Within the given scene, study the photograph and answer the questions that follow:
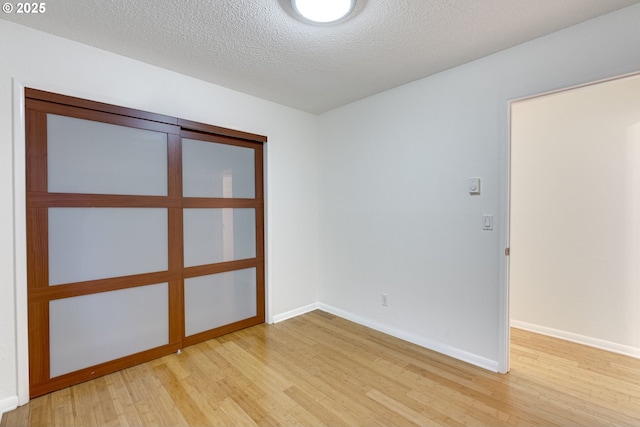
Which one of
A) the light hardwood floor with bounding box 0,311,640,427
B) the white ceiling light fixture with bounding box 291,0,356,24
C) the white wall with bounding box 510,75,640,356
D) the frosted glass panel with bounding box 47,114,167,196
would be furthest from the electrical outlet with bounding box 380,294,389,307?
the white ceiling light fixture with bounding box 291,0,356,24

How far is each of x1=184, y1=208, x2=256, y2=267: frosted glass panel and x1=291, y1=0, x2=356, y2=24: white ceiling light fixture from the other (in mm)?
1950

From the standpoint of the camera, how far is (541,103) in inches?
120

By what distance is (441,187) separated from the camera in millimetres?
2658

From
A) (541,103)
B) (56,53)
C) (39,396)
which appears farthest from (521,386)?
(56,53)

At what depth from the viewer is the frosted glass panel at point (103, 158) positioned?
2.09 metres

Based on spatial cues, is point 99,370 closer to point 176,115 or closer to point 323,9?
point 176,115

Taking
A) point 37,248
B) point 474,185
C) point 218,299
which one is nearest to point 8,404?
point 37,248

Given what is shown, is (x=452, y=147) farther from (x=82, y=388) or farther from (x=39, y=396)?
(x=39, y=396)

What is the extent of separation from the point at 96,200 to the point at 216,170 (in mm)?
1047

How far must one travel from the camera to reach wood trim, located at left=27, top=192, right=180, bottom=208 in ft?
6.61

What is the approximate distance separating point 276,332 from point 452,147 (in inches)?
101

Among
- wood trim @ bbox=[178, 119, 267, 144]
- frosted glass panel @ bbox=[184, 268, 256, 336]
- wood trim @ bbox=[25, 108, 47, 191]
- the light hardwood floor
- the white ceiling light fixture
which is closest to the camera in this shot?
the white ceiling light fixture

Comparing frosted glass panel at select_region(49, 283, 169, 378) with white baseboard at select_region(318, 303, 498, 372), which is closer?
frosted glass panel at select_region(49, 283, 169, 378)

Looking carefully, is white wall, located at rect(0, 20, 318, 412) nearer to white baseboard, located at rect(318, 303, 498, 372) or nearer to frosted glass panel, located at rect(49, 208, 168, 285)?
frosted glass panel, located at rect(49, 208, 168, 285)
